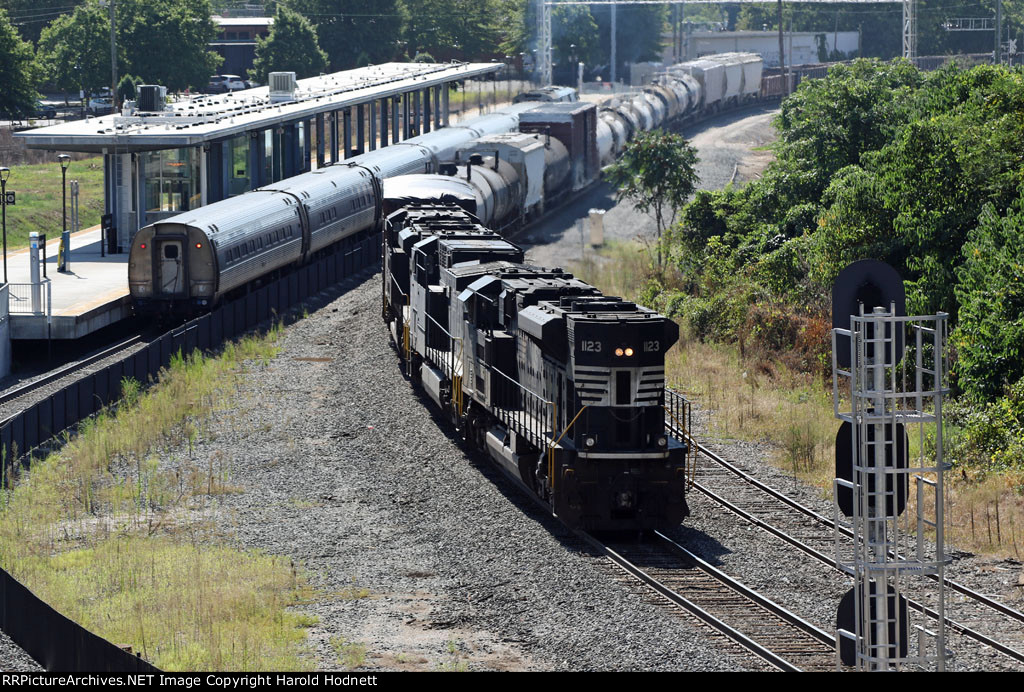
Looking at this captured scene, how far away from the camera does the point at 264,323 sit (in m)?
39.4

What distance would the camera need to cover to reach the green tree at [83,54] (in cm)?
9525

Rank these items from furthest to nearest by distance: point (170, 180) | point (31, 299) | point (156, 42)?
point (156, 42) → point (170, 180) → point (31, 299)

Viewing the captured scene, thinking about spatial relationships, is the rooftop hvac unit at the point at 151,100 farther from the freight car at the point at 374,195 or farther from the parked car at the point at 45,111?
the parked car at the point at 45,111

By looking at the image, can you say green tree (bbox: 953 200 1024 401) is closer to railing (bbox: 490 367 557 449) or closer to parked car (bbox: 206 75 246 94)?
railing (bbox: 490 367 557 449)

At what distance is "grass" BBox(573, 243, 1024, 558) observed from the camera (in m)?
22.2

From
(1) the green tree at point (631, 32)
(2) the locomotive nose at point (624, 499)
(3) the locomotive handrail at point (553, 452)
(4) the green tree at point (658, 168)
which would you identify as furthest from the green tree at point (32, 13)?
(2) the locomotive nose at point (624, 499)

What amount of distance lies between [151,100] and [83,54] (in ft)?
168

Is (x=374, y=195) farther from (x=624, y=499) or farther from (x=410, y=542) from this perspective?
(x=624, y=499)

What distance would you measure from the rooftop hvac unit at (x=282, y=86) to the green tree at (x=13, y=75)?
1109 inches

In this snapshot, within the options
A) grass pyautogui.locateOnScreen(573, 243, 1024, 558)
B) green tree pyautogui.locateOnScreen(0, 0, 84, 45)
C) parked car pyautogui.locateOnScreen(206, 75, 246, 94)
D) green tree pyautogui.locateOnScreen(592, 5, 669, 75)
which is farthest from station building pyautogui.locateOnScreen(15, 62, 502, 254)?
green tree pyautogui.locateOnScreen(592, 5, 669, 75)

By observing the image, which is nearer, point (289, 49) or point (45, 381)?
point (45, 381)

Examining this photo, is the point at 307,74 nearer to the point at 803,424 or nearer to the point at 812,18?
the point at 812,18

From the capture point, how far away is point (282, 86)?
59.4m

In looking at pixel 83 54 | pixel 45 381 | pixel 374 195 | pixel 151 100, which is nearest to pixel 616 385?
pixel 45 381
